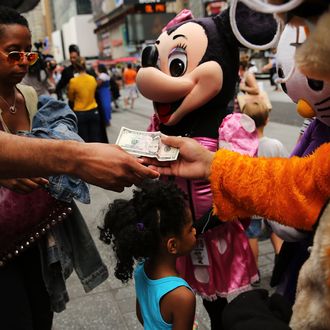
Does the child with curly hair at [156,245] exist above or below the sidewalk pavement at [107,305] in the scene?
above

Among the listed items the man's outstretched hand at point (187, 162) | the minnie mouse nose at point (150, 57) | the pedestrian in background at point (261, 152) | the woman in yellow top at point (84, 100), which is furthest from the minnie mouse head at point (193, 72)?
the woman in yellow top at point (84, 100)

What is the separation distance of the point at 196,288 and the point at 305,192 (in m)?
1.13

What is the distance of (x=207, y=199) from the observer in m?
2.15

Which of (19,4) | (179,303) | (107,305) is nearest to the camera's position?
(179,303)

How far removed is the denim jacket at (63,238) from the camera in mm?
1809

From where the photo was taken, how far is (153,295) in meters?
1.76

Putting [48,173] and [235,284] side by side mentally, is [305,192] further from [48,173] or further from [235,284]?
[235,284]

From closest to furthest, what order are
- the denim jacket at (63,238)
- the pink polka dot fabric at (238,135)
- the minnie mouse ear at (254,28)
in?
the denim jacket at (63,238) → the minnie mouse ear at (254,28) → the pink polka dot fabric at (238,135)

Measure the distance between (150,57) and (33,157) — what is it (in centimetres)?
105

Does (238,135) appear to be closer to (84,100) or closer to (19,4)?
(19,4)

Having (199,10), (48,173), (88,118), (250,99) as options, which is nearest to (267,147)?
(250,99)

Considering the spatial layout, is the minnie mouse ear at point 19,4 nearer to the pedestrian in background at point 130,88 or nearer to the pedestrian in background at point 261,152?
the pedestrian in background at point 261,152

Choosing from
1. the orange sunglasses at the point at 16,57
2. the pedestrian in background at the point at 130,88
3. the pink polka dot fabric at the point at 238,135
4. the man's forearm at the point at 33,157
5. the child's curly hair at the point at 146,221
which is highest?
the orange sunglasses at the point at 16,57

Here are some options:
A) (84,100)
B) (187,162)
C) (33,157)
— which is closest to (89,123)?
(84,100)
